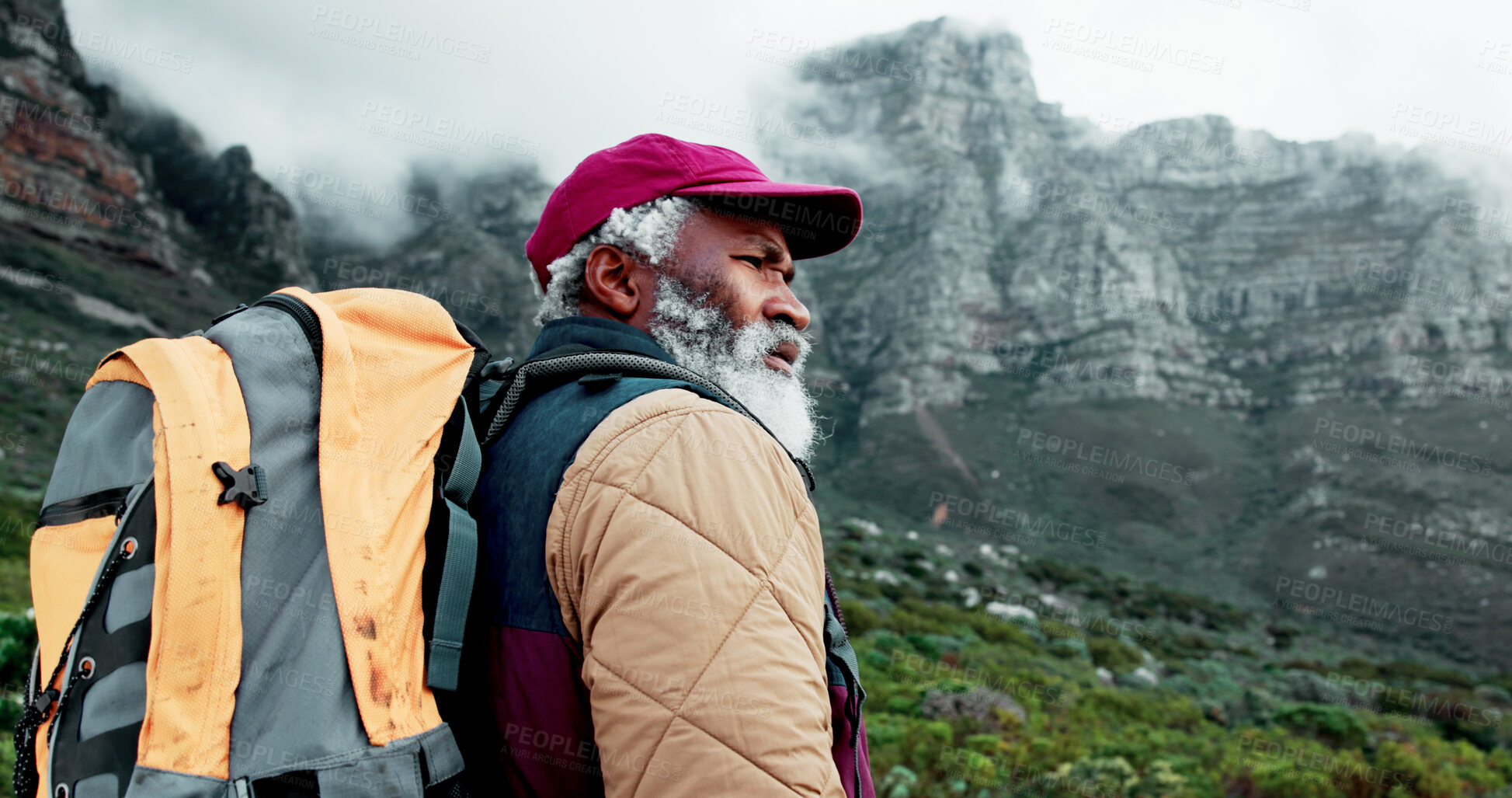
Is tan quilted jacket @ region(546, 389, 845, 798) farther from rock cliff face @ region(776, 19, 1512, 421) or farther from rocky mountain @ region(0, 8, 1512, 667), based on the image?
rock cliff face @ region(776, 19, 1512, 421)

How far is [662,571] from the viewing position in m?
0.96

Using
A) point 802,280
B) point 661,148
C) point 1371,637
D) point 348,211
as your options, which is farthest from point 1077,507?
point 348,211

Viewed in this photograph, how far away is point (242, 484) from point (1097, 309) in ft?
243

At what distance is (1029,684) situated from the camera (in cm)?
1219

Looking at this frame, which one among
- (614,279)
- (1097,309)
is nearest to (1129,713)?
(614,279)

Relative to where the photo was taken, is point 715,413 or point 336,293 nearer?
point 715,413

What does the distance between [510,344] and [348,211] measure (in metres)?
26.9

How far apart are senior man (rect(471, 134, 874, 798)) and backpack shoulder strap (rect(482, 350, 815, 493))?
0.03m

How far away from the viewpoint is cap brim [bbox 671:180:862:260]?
152cm

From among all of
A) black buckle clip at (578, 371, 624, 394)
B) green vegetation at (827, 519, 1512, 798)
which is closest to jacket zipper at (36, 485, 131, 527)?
black buckle clip at (578, 371, 624, 394)

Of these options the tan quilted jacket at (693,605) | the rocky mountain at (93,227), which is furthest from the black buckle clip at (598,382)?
the rocky mountain at (93,227)

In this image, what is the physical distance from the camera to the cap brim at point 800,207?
152 cm

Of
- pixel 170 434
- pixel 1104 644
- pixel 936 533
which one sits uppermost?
pixel 170 434

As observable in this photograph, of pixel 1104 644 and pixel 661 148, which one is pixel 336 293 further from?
pixel 1104 644
